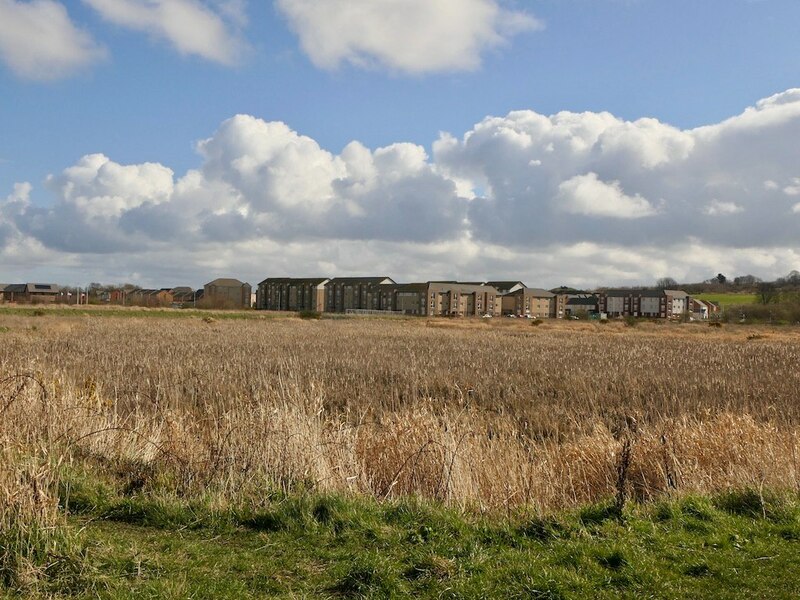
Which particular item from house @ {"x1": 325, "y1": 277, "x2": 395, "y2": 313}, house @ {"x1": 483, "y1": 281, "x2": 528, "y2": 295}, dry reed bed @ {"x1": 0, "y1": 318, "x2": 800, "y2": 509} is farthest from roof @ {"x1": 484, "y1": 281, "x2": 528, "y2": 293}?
dry reed bed @ {"x1": 0, "y1": 318, "x2": 800, "y2": 509}

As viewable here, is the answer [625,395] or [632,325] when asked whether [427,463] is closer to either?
[625,395]

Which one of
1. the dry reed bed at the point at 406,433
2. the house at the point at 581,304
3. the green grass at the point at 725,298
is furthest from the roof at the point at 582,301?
the dry reed bed at the point at 406,433

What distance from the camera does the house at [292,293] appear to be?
152 meters

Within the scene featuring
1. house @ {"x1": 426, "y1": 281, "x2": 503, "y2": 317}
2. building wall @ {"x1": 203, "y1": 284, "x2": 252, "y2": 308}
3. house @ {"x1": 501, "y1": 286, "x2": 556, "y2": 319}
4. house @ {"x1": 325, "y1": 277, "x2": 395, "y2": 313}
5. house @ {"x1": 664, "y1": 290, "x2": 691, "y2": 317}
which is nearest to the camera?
house @ {"x1": 426, "y1": 281, "x2": 503, "y2": 317}

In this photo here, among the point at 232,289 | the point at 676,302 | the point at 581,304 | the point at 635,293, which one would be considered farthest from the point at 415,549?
the point at 581,304

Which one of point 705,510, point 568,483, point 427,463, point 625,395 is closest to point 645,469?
point 568,483

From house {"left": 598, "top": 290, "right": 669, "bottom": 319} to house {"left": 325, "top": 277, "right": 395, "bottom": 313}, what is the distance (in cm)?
5478

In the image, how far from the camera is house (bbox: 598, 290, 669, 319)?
155m

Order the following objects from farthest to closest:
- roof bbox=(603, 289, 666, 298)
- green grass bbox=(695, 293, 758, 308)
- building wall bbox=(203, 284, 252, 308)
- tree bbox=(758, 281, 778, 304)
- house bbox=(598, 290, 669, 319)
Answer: green grass bbox=(695, 293, 758, 308), roof bbox=(603, 289, 666, 298), house bbox=(598, 290, 669, 319), building wall bbox=(203, 284, 252, 308), tree bbox=(758, 281, 778, 304)

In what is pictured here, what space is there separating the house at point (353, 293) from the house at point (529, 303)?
91.8ft

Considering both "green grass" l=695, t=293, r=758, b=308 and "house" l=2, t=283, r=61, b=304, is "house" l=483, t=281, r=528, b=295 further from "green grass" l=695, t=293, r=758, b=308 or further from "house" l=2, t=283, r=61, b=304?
"house" l=2, t=283, r=61, b=304

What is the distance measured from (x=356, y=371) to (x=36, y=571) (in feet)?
53.7

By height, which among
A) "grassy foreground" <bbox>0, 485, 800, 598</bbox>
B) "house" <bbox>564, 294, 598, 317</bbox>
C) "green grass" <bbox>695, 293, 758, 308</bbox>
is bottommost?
"grassy foreground" <bbox>0, 485, 800, 598</bbox>

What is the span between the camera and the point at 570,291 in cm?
18975
